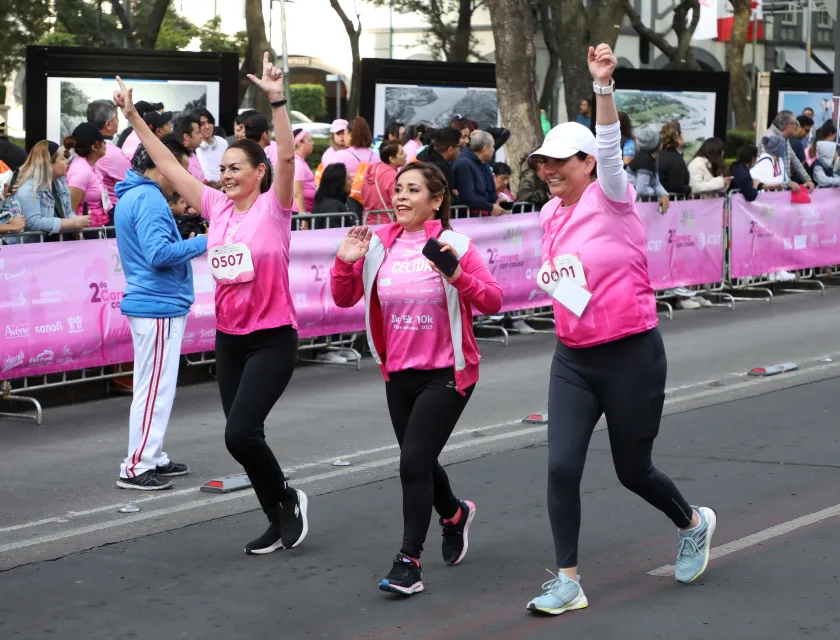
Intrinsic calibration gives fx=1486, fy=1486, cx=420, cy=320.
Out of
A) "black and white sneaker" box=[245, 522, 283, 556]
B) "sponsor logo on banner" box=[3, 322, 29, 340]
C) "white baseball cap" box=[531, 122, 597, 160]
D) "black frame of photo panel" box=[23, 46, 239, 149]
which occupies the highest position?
"black frame of photo panel" box=[23, 46, 239, 149]

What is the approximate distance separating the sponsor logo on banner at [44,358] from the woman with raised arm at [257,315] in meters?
3.52

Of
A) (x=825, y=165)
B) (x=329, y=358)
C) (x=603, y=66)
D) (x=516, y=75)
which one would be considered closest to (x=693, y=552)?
(x=603, y=66)

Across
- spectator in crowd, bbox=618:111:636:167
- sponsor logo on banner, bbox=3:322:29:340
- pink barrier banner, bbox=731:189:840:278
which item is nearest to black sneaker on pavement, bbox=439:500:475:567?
sponsor logo on banner, bbox=3:322:29:340

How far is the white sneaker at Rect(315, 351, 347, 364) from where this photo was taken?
12438 millimetres

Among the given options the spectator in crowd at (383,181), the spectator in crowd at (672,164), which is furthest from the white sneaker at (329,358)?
the spectator in crowd at (672,164)

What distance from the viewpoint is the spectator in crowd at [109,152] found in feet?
39.5

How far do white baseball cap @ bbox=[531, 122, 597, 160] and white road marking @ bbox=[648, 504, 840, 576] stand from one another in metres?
1.81

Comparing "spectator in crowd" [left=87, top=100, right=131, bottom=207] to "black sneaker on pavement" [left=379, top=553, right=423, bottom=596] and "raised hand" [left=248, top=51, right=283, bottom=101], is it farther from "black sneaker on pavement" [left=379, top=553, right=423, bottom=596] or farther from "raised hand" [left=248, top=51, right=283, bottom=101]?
"black sneaker on pavement" [left=379, top=553, right=423, bottom=596]

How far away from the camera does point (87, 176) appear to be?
452 inches

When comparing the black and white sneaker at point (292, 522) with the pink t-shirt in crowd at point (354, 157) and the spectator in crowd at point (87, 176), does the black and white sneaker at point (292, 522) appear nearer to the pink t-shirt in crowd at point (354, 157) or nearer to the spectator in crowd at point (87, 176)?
the spectator in crowd at point (87, 176)

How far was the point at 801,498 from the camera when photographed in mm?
7422

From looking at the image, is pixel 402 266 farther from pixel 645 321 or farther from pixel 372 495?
pixel 372 495

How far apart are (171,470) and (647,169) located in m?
Result: 8.19

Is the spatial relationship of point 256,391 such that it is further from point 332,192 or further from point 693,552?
point 332,192
